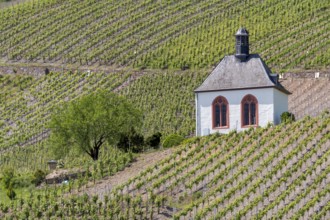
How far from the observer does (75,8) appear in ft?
418

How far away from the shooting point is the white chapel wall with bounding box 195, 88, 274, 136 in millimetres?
80562

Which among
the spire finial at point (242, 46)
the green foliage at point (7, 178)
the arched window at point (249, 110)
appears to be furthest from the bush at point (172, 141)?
the green foliage at point (7, 178)

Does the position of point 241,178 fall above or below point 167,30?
below

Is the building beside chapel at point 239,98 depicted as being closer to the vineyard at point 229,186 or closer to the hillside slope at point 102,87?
the vineyard at point 229,186

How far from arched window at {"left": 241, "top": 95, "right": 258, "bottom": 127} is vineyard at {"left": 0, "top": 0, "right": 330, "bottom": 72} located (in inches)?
809

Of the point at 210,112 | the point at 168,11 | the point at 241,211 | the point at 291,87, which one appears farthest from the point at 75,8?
the point at 241,211

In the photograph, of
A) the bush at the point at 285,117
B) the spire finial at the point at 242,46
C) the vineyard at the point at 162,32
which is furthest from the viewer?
the vineyard at the point at 162,32

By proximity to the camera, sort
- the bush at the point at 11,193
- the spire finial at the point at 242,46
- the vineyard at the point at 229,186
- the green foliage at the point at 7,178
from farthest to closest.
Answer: the spire finial at the point at 242,46
the green foliage at the point at 7,178
the bush at the point at 11,193
the vineyard at the point at 229,186

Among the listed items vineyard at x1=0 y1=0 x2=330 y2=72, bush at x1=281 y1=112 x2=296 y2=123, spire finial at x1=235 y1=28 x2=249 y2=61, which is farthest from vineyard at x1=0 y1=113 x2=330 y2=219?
vineyard at x1=0 y1=0 x2=330 y2=72

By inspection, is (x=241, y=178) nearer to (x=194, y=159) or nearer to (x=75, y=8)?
(x=194, y=159)

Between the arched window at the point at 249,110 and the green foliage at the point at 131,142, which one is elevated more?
the arched window at the point at 249,110

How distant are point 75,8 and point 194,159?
175 ft

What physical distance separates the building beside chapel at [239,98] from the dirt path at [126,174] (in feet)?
12.4

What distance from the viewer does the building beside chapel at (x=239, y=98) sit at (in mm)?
80812
